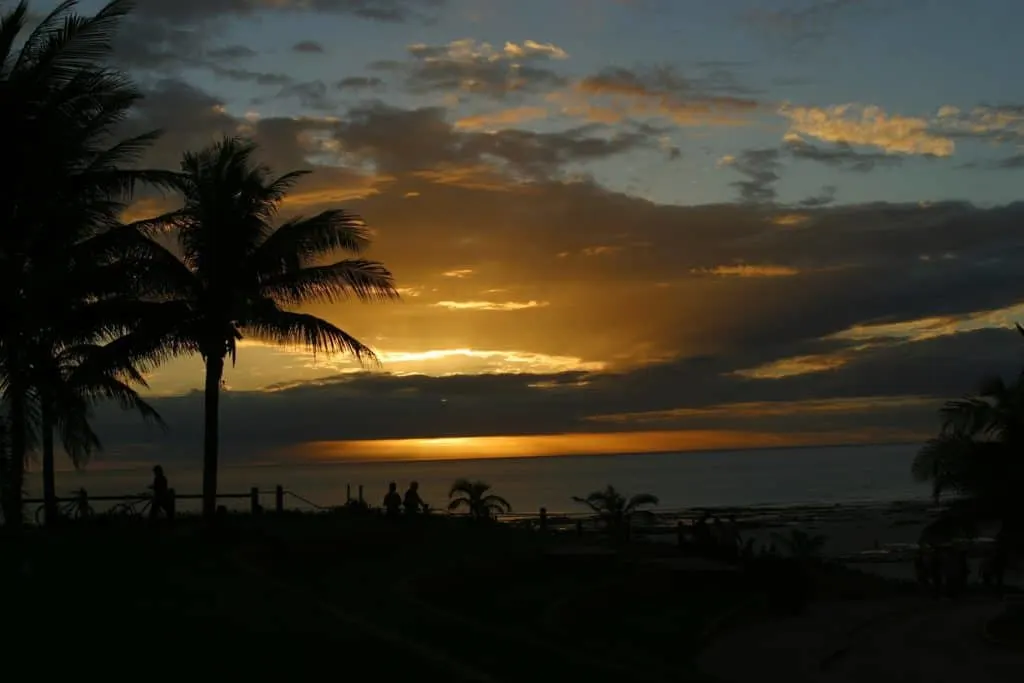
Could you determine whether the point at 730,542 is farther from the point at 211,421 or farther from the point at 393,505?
the point at 211,421

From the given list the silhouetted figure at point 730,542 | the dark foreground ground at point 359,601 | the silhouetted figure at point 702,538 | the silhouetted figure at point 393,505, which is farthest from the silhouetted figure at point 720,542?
the silhouetted figure at point 393,505

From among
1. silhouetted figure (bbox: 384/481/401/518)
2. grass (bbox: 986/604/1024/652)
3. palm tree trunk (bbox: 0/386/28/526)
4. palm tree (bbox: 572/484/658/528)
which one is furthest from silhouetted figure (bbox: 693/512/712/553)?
palm tree trunk (bbox: 0/386/28/526)

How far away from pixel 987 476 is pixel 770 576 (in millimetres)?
7603

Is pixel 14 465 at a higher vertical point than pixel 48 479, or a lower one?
higher

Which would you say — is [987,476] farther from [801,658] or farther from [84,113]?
[84,113]

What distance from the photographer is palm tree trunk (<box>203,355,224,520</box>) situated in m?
26.2

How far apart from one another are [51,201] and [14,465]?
12.9ft

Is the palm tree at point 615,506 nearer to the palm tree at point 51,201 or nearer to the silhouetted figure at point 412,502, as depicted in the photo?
the silhouetted figure at point 412,502

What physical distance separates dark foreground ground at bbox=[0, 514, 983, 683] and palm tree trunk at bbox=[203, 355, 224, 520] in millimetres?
835

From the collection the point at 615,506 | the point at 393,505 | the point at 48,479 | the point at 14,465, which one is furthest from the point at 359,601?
the point at 615,506

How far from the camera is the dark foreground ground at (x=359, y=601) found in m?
12.1

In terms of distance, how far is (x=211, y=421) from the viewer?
2638 cm

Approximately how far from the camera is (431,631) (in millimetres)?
14195

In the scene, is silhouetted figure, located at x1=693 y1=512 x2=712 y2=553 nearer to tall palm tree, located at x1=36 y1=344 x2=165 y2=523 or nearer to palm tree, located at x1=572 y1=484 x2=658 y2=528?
palm tree, located at x1=572 y1=484 x2=658 y2=528
